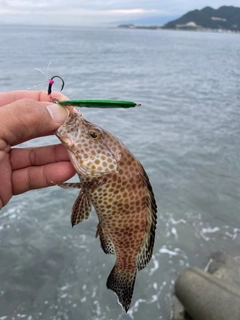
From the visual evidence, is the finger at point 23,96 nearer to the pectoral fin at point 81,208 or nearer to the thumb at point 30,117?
the thumb at point 30,117

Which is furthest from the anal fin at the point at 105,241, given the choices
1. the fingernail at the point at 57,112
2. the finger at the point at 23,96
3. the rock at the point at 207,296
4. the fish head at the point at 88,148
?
the rock at the point at 207,296

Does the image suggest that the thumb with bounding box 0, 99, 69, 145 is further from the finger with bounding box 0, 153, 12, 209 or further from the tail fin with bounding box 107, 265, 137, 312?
the tail fin with bounding box 107, 265, 137, 312

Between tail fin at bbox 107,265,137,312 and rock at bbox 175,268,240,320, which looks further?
rock at bbox 175,268,240,320

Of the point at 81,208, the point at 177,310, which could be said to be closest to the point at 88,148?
the point at 81,208

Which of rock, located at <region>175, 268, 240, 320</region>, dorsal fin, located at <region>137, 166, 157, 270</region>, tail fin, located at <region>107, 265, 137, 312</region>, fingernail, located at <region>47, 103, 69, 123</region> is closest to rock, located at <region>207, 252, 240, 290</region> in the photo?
rock, located at <region>175, 268, 240, 320</region>

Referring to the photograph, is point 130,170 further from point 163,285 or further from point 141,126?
point 141,126

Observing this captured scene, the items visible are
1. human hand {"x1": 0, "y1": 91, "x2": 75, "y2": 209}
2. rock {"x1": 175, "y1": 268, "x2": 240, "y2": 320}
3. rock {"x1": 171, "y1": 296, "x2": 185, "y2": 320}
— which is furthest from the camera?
rock {"x1": 171, "y1": 296, "x2": 185, "y2": 320}
